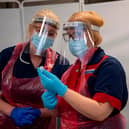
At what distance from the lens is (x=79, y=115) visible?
3.05 ft

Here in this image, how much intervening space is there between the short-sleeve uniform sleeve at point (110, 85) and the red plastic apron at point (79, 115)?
2.2 inches

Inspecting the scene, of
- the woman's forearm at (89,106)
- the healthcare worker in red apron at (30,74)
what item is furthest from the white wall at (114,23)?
the woman's forearm at (89,106)

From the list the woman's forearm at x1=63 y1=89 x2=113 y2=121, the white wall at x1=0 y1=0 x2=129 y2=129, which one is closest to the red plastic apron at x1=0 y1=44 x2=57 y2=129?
the woman's forearm at x1=63 y1=89 x2=113 y2=121

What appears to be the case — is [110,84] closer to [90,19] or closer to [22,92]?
[90,19]

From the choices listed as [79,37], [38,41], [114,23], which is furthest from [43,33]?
[114,23]

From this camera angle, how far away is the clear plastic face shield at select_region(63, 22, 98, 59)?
94 centimetres

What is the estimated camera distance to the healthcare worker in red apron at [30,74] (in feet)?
3.66

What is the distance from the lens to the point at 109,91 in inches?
33.2

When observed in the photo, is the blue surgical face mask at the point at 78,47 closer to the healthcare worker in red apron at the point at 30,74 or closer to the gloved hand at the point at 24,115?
the healthcare worker in red apron at the point at 30,74

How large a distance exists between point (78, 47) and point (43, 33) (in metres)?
0.22

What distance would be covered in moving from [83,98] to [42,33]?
0.41 m

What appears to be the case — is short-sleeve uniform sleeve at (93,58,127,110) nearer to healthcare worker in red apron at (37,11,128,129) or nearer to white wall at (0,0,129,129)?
healthcare worker in red apron at (37,11,128,129)

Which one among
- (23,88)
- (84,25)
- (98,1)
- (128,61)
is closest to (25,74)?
(23,88)

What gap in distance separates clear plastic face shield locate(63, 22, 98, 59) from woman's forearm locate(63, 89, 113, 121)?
203 mm
